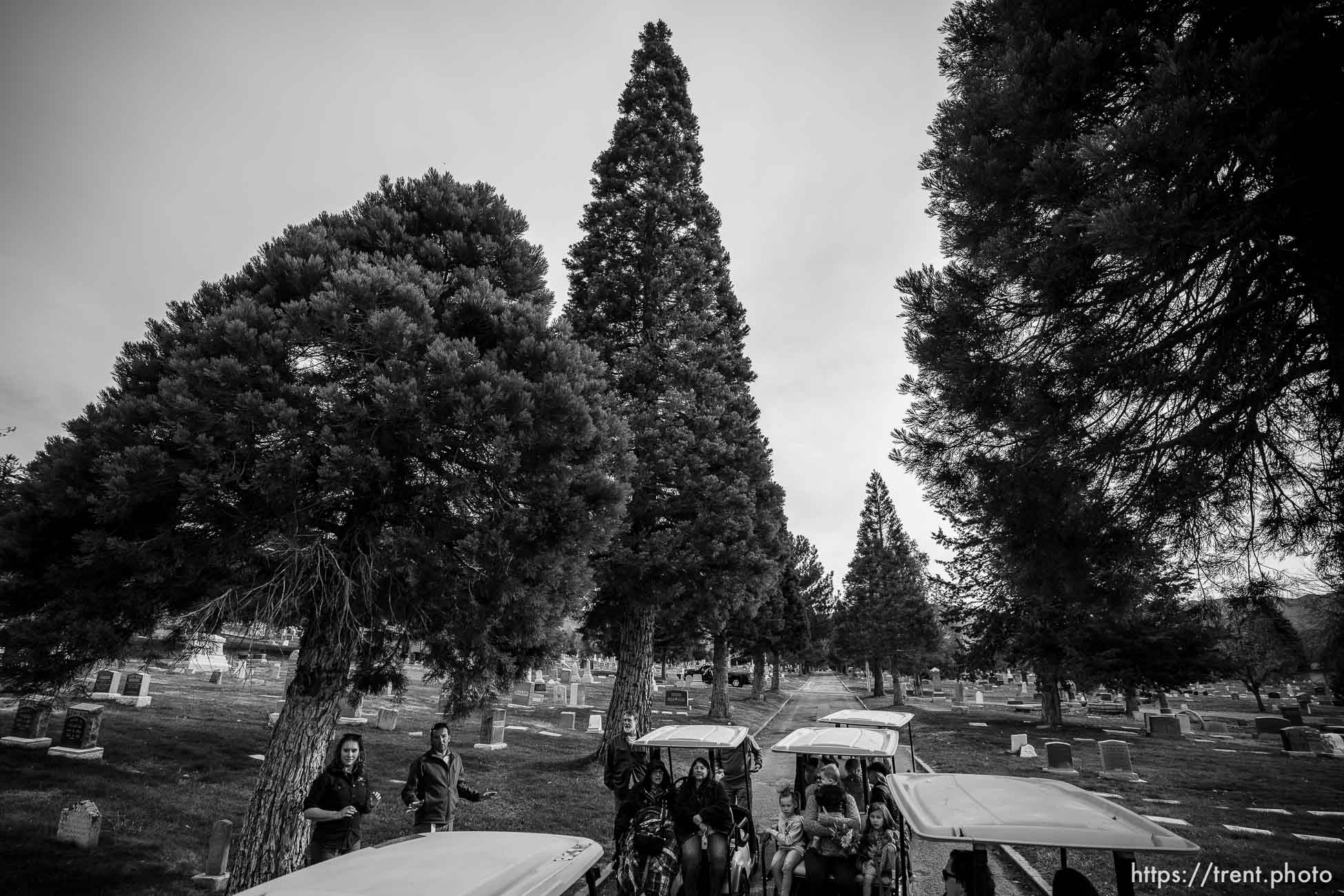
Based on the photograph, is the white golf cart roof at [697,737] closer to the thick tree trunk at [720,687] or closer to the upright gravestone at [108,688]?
the thick tree trunk at [720,687]

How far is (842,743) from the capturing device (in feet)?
26.3

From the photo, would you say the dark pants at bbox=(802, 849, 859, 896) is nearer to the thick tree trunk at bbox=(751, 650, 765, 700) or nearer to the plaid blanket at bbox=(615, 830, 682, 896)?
the plaid blanket at bbox=(615, 830, 682, 896)

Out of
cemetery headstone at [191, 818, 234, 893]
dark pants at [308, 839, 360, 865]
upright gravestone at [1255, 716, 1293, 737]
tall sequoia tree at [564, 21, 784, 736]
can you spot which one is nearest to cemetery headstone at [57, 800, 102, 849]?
cemetery headstone at [191, 818, 234, 893]

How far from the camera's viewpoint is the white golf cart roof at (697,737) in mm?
7961

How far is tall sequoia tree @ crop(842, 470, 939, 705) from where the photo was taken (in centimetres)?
4200

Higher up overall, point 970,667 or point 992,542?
point 992,542

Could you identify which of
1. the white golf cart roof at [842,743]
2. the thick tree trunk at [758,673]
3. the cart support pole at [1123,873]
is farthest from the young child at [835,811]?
the thick tree trunk at [758,673]

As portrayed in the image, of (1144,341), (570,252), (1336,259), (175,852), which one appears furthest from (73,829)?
(570,252)

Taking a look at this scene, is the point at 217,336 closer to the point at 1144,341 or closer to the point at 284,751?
the point at 284,751

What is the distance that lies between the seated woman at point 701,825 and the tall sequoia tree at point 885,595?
114 feet

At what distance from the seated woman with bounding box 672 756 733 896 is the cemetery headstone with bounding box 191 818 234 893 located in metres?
Answer: 4.76

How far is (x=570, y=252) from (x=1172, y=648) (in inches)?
1157

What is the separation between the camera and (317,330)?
6621mm

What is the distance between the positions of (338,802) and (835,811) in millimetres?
5128
